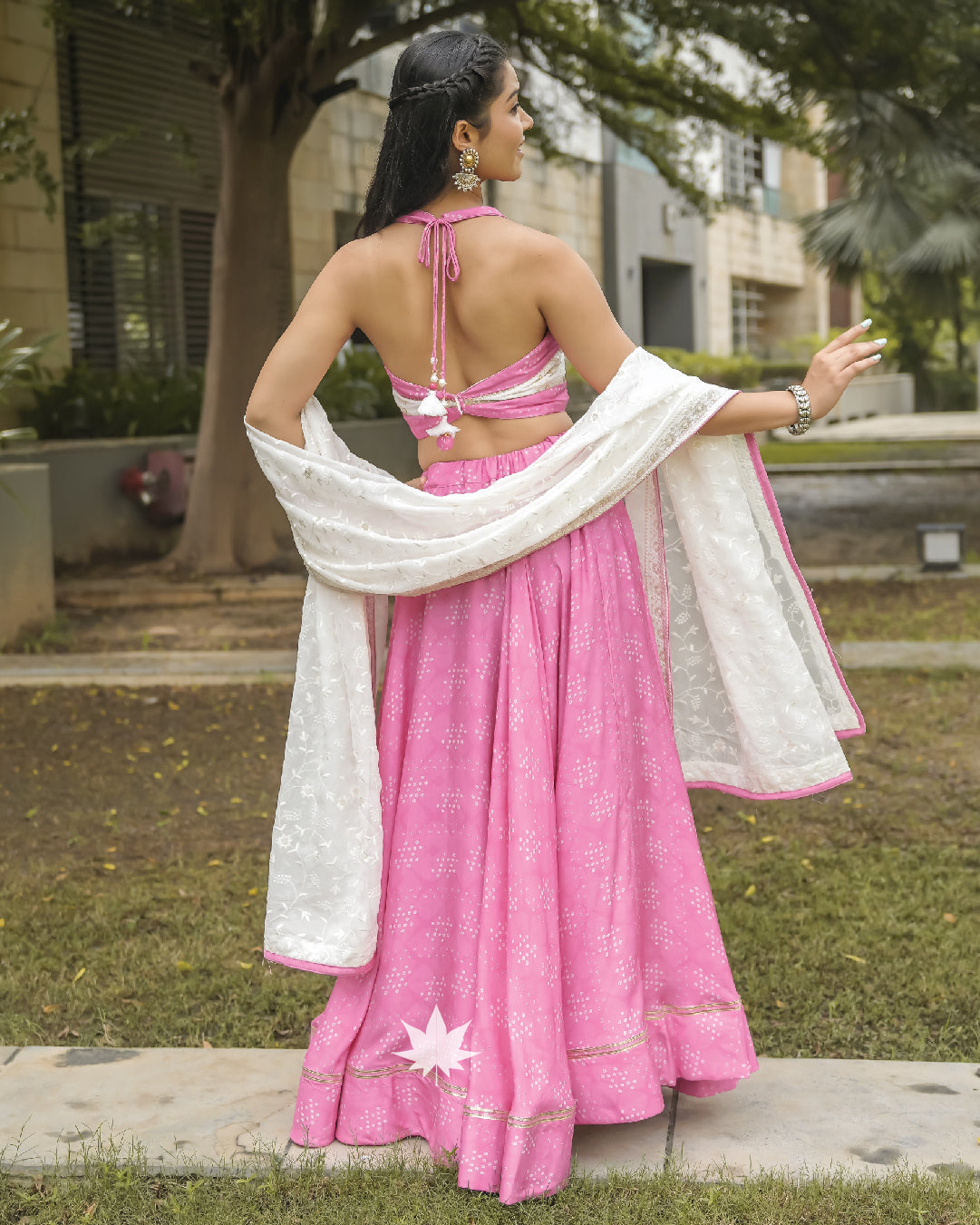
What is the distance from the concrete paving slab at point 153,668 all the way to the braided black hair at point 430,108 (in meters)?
4.46

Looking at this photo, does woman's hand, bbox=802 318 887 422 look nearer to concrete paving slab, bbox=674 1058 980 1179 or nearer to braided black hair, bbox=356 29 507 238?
braided black hair, bbox=356 29 507 238

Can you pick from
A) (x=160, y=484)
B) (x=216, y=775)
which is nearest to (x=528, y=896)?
(x=216, y=775)

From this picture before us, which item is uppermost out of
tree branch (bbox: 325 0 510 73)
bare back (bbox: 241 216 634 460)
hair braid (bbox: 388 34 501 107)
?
tree branch (bbox: 325 0 510 73)

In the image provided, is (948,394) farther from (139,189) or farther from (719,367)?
(139,189)

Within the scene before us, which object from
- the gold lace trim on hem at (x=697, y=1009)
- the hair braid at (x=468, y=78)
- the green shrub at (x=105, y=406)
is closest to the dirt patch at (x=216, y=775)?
the gold lace trim on hem at (x=697, y=1009)

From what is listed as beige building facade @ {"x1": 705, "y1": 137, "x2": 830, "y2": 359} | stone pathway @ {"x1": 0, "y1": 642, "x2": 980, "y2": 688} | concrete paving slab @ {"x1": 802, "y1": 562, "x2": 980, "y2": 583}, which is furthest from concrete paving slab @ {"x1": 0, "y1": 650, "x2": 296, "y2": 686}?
beige building facade @ {"x1": 705, "y1": 137, "x2": 830, "y2": 359}

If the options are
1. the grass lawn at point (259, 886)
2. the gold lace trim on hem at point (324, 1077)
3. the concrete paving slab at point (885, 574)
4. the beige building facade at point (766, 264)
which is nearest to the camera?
the gold lace trim on hem at point (324, 1077)

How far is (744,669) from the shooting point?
9.22ft

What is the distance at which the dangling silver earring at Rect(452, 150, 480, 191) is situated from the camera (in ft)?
8.55

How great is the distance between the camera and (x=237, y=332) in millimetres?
10062

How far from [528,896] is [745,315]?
33101 mm

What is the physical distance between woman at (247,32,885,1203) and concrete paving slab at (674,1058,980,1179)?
0.13 meters

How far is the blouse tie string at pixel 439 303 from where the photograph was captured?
261 cm

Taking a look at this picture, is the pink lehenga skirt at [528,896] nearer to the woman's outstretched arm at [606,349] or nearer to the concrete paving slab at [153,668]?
the woman's outstretched arm at [606,349]
